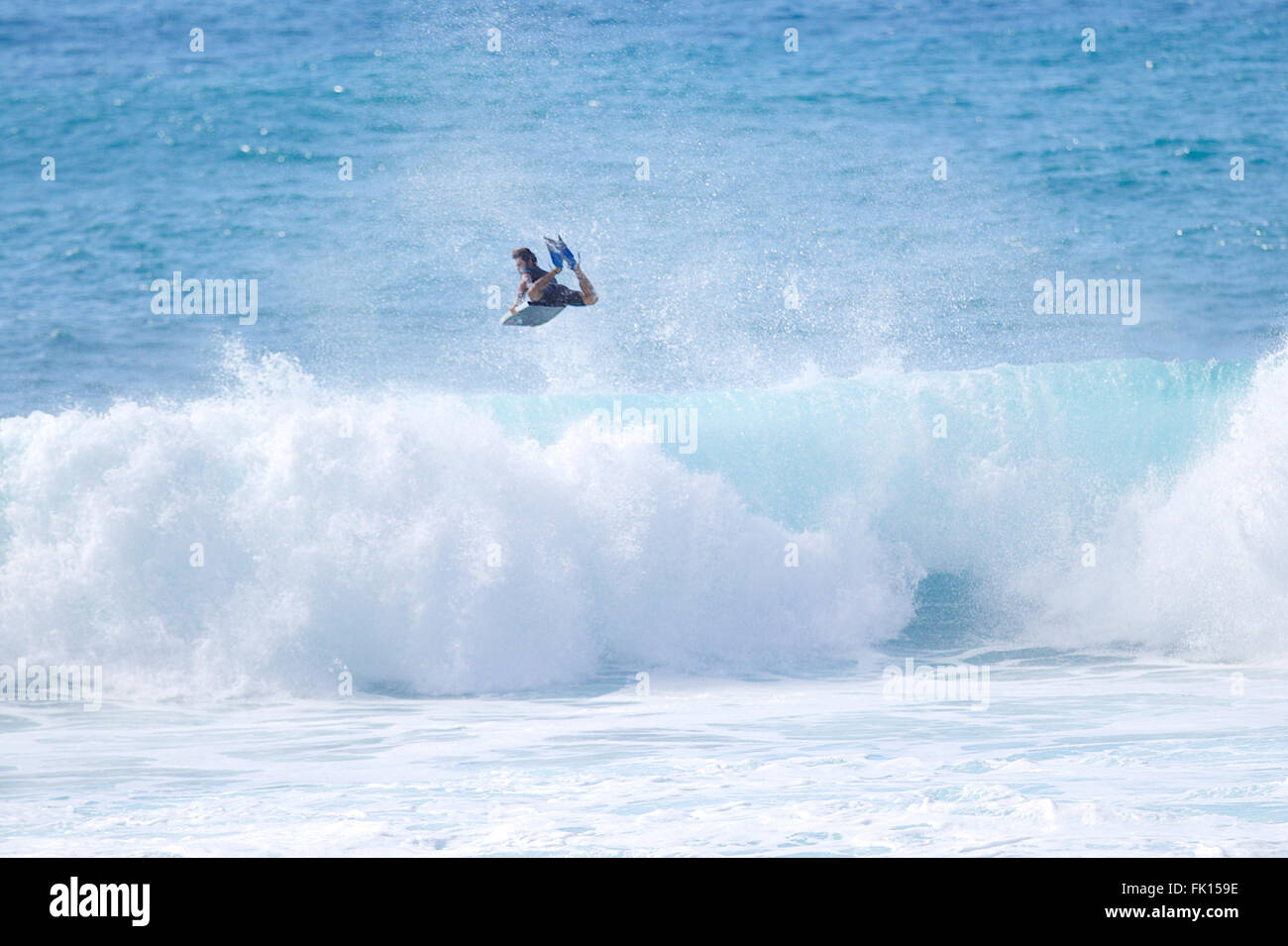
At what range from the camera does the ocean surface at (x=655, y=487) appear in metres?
8.30

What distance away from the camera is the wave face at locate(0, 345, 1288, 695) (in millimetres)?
11766

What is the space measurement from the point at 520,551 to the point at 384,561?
121 centimetres

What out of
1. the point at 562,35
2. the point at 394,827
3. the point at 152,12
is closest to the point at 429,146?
the point at 562,35

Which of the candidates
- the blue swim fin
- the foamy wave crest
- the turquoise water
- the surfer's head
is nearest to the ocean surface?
the foamy wave crest

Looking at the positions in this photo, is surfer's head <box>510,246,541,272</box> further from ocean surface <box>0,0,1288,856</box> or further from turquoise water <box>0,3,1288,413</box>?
turquoise water <box>0,3,1288,413</box>

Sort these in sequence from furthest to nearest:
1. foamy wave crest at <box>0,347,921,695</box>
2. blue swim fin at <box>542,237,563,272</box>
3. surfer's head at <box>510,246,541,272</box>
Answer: surfer's head at <box>510,246,541,272</box>
blue swim fin at <box>542,237,563,272</box>
foamy wave crest at <box>0,347,921,695</box>

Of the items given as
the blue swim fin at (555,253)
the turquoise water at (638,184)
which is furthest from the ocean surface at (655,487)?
the blue swim fin at (555,253)

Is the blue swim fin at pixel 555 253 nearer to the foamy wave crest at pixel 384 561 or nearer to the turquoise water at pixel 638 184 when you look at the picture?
the foamy wave crest at pixel 384 561

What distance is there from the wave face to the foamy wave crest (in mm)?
22

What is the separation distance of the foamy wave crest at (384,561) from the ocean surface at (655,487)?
0.13ft

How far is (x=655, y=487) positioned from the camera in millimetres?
13070

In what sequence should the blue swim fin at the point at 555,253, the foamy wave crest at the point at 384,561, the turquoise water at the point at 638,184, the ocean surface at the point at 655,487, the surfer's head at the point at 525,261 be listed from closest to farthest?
the ocean surface at the point at 655,487 < the foamy wave crest at the point at 384,561 < the blue swim fin at the point at 555,253 < the surfer's head at the point at 525,261 < the turquoise water at the point at 638,184

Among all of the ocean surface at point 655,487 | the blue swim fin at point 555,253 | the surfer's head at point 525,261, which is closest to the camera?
the ocean surface at point 655,487

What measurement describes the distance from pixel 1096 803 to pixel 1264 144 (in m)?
31.3
